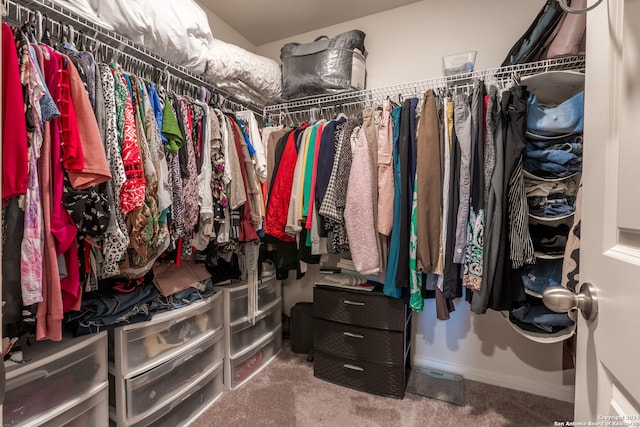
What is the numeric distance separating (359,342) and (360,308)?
0.20 meters

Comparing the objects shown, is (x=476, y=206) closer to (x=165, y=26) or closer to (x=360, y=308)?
(x=360, y=308)

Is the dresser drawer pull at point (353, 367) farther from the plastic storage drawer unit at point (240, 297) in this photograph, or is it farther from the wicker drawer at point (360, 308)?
the plastic storage drawer unit at point (240, 297)

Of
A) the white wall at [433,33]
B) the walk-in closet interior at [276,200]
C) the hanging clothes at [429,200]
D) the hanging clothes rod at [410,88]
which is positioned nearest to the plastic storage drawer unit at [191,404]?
the walk-in closet interior at [276,200]

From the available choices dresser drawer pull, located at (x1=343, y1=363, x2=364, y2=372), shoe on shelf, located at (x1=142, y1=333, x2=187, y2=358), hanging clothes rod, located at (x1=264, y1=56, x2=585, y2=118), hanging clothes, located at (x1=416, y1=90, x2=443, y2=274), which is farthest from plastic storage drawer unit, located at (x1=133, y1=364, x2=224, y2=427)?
hanging clothes rod, located at (x1=264, y1=56, x2=585, y2=118)

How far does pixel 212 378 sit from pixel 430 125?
70.4 inches

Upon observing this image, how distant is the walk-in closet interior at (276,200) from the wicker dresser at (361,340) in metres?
0.02

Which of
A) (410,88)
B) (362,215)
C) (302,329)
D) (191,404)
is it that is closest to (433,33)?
(410,88)

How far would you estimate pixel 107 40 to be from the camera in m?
1.24

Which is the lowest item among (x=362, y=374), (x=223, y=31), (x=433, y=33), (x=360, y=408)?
(x=360, y=408)

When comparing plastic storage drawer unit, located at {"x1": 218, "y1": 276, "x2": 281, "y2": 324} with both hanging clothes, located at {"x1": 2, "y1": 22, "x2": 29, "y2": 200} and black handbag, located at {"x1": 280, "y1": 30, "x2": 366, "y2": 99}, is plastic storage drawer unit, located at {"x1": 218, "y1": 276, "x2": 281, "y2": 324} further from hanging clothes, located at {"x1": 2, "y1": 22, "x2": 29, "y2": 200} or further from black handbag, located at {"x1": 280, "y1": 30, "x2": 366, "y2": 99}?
black handbag, located at {"x1": 280, "y1": 30, "x2": 366, "y2": 99}

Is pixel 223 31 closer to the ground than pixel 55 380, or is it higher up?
higher up

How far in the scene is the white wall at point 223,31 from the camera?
207 cm

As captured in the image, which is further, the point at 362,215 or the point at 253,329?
the point at 253,329

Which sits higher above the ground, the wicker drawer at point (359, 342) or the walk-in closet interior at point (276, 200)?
the walk-in closet interior at point (276, 200)
